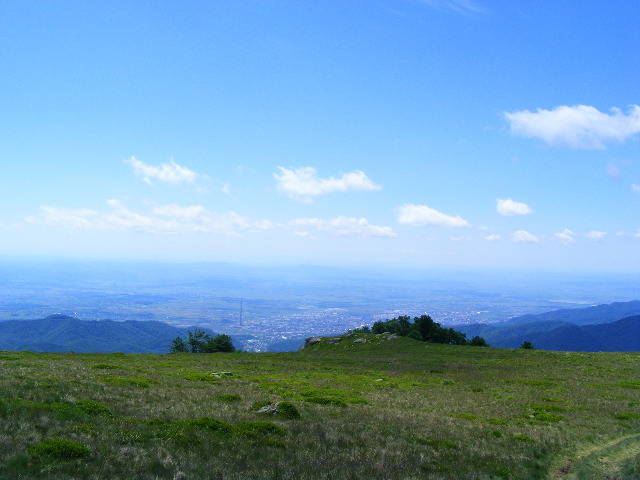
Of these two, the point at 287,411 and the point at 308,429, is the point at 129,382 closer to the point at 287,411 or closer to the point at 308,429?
the point at 287,411

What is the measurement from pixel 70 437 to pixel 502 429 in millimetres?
18983

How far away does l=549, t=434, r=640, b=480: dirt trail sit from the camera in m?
14.2

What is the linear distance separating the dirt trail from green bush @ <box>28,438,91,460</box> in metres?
15.3

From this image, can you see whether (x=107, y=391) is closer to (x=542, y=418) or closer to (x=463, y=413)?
(x=463, y=413)

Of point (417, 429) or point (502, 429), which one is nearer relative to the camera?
point (417, 429)

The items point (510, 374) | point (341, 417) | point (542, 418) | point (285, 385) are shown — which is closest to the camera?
point (341, 417)

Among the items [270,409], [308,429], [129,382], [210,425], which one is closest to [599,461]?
[308,429]

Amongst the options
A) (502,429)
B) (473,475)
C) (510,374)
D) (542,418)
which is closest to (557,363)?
(510,374)

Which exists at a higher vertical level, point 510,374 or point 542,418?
point 542,418

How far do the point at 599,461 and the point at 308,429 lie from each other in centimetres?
1166

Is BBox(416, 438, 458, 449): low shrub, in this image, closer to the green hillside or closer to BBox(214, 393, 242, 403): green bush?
the green hillside

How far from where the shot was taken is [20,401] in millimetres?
14664

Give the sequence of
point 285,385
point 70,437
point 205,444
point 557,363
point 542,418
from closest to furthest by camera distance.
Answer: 1. point 70,437
2. point 205,444
3. point 542,418
4. point 285,385
5. point 557,363

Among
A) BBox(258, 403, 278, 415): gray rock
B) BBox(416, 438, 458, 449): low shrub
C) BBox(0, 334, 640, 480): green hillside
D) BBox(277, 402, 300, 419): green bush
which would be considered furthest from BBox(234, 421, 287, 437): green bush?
BBox(416, 438, 458, 449): low shrub
